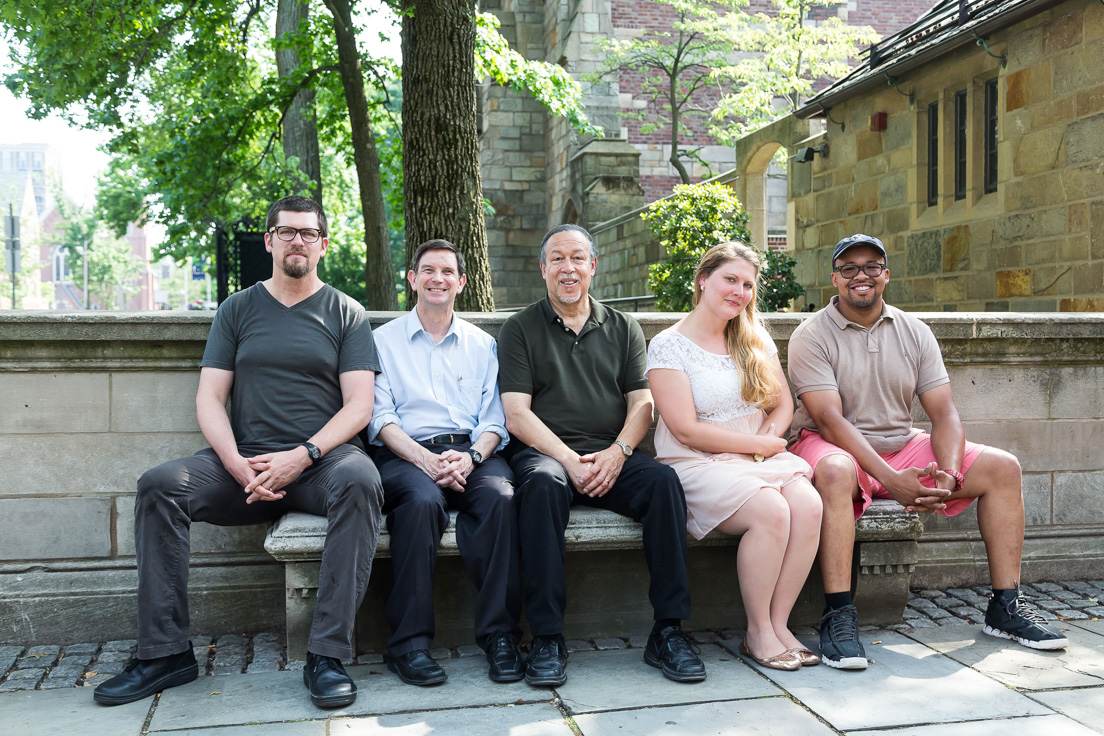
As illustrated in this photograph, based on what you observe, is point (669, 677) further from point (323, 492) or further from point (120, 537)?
point (120, 537)

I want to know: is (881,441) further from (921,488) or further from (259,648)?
(259,648)

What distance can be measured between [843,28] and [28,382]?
1781 cm

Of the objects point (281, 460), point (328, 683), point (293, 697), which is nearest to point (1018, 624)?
point (328, 683)

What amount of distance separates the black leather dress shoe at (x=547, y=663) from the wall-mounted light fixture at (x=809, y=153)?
32.6 feet

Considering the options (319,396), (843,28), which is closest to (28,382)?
(319,396)

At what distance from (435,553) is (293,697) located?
719 mm

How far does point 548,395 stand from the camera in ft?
14.1

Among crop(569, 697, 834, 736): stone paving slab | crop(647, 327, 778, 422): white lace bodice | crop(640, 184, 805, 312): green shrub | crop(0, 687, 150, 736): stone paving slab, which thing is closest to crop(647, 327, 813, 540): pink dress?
crop(647, 327, 778, 422): white lace bodice

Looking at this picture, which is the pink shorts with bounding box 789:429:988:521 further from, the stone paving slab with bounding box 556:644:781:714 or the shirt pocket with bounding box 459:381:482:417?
the shirt pocket with bounding box 459:381:482:417

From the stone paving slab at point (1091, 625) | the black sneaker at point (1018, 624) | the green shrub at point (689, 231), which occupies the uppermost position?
the green shrub at point (689, 231)

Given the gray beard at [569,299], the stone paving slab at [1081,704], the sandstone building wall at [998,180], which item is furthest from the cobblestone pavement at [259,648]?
the sandstone building wall at [998,180]

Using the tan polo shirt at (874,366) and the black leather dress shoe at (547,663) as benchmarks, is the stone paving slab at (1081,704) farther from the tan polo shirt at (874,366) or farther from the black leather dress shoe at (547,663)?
the black leather dress shoe at (547,663)

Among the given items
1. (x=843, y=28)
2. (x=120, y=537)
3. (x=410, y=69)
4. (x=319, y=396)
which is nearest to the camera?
(x=319, y=396)

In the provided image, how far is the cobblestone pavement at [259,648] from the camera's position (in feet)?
12.7
